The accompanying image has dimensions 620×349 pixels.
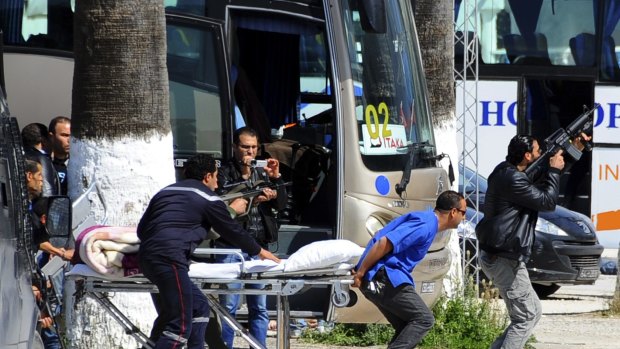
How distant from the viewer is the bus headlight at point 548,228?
14797mm

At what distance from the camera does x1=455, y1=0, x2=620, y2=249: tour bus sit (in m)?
19.0

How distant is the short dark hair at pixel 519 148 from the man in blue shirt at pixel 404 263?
129 centimetres

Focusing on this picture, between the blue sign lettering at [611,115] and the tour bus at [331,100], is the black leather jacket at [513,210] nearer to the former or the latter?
the tour bus at [331,100]

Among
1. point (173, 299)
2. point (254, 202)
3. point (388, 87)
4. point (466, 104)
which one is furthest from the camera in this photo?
point (466, 104)

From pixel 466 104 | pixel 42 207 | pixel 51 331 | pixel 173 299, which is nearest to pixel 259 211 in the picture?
pixel 173 299

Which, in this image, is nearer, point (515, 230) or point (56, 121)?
point (515, 230)

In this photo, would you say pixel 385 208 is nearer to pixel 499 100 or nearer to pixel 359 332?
pixel 359 332

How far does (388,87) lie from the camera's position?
10.5 metres

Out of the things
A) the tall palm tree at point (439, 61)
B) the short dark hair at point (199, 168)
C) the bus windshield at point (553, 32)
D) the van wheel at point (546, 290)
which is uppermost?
the bus windshield at point (553, 32)

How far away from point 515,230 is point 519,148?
2.04 ft

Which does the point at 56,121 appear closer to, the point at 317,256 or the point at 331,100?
the point at 331,100

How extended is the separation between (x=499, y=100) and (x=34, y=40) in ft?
33.0

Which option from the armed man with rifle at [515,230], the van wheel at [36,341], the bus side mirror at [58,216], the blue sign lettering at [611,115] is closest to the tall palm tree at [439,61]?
the armed man with rifle at [515,230]

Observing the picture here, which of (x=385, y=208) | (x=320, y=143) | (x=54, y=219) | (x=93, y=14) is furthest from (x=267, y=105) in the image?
(x=54, y=219)
